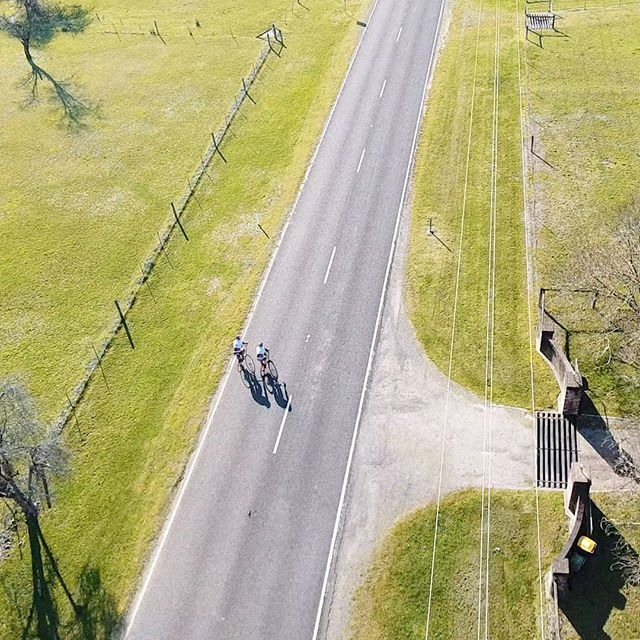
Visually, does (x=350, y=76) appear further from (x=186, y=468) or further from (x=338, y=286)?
(x=186, y=468)

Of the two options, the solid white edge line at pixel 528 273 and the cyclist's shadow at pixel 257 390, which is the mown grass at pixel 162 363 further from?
the solid white edge line at pixel 528 273

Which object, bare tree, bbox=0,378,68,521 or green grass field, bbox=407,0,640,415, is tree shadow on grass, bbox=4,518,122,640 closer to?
bare tree, bbox=0,378,68,521

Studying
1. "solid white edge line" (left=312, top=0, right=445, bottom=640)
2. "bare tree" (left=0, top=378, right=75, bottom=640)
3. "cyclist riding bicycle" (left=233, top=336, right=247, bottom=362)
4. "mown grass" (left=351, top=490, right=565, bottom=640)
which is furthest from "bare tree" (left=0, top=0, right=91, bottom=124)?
"mown grass" (left=351, top=490, right=565, bottom=640)

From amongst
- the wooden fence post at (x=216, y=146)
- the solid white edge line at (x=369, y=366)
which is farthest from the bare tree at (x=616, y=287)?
the wooden fence post at (x=216, y=146)

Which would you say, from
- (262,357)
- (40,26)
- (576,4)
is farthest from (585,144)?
(40,26)

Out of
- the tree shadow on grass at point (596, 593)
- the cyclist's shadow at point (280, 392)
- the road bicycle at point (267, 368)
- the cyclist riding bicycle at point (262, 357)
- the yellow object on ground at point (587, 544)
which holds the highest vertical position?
the cyclist riding bicycle at point (262, 357)

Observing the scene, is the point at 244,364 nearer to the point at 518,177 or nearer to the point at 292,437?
the point at 292,437

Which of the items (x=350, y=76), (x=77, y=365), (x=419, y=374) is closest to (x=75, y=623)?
(x=77, y=365)
